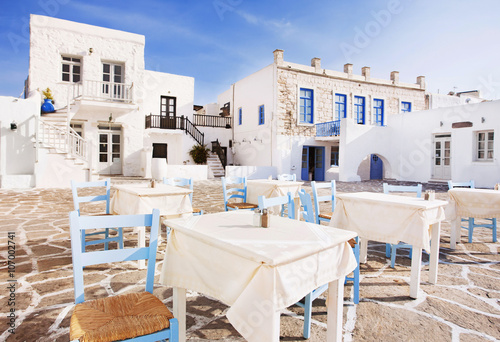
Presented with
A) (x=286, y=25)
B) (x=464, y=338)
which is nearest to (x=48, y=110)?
(x=286, y=25)

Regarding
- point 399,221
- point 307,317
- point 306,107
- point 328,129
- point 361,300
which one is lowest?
point 361,300

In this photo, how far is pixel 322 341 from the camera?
6.96ft

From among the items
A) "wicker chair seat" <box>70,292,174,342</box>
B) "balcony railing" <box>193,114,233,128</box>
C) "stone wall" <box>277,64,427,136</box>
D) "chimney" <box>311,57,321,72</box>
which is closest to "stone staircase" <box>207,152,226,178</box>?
"balcony railing" <box>193,114,233,128</box>

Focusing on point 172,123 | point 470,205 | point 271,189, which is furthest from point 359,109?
point 271,189

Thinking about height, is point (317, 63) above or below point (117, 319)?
above

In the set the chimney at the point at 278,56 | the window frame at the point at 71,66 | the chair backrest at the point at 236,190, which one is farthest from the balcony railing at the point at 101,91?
the chair backrest at the point at 236,190

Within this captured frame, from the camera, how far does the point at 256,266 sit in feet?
4.56

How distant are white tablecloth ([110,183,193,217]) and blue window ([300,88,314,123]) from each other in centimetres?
1365

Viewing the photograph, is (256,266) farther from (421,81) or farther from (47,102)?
(421,81)

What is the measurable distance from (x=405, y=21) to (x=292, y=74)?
10.0m

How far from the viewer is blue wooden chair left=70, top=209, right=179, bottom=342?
4.74 ft

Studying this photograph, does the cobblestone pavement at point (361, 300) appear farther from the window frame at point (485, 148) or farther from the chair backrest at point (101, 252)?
the window frame at point (485, 148)

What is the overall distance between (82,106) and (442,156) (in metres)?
16.8

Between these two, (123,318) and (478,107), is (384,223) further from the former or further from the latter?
(478,107)
